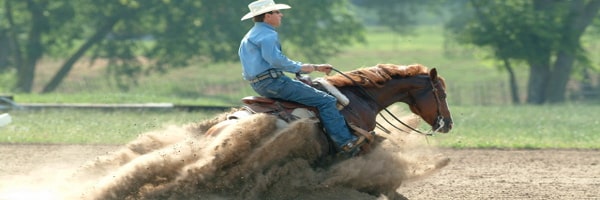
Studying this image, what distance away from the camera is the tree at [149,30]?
37750 millimetres

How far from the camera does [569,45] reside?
110 ft

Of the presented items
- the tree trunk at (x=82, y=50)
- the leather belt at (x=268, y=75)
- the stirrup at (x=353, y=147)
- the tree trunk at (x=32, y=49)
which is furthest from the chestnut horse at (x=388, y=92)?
the tree trunk at (x=82, y=50)

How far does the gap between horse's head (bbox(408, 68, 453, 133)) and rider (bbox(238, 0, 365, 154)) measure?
108 centimetres

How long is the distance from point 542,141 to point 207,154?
1018 cm

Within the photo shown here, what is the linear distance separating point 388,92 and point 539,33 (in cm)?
2332

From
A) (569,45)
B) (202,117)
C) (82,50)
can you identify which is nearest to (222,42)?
(82,50)

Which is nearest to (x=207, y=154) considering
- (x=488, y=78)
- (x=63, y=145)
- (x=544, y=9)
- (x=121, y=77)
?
(x=63, y=145)

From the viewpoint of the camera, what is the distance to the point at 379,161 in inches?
392

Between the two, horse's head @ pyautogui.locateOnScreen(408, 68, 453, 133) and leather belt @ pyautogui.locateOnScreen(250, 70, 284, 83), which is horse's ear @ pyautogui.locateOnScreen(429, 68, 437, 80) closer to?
horse's head @ pyautogui.locateOnScreen(408, 68, 453, 133)

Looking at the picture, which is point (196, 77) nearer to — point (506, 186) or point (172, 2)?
point (172, 2)

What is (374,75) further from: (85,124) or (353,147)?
(85,124)

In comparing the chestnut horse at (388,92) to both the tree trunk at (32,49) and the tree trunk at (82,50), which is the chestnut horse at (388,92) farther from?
the tree trunk at (82,50)

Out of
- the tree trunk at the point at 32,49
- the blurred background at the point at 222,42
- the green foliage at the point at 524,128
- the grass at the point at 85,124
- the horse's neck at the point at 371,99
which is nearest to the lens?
the horse's neck at the point at 371,99

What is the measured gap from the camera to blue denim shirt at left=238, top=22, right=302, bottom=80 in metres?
9.46
